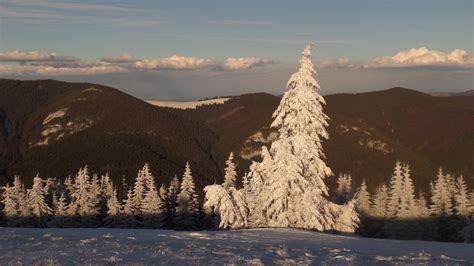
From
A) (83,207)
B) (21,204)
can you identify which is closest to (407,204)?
(83,207)

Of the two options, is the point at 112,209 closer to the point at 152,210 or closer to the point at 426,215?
the point at 152,210

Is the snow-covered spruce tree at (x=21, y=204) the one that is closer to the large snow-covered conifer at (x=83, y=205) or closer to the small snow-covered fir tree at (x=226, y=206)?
the large snow-covered conifer at (x=83, y=205)

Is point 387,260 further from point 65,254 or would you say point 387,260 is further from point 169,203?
point 169,203

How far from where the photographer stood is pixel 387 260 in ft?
52.5

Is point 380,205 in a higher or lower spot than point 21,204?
higher

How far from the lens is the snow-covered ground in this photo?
50.5 feet

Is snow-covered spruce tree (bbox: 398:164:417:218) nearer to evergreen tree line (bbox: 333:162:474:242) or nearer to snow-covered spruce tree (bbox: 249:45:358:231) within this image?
evergreen tree line (bbox: 333:162:474:242)

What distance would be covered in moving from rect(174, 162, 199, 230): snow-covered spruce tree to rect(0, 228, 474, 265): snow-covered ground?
1692 inches

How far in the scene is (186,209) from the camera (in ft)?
217

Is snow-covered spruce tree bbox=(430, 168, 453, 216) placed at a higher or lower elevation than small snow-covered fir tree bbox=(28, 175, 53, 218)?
higher

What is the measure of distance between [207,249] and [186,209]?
1927 inches

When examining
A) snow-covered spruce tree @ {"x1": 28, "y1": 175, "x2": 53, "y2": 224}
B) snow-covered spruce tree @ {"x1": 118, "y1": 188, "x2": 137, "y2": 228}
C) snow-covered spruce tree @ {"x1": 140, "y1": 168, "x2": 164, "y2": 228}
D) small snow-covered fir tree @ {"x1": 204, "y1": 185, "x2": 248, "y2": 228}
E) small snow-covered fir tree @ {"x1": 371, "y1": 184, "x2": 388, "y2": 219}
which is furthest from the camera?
small snow-covered fir tree @ {"x1": 371, "y1": 184, "x2": 388, "y2": 219}

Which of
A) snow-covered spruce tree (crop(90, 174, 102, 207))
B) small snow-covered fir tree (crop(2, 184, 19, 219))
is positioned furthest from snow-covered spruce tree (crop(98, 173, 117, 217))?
small snow-covered fir tree (crop(2, 184, 19, 219))

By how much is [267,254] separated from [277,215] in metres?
14.8
